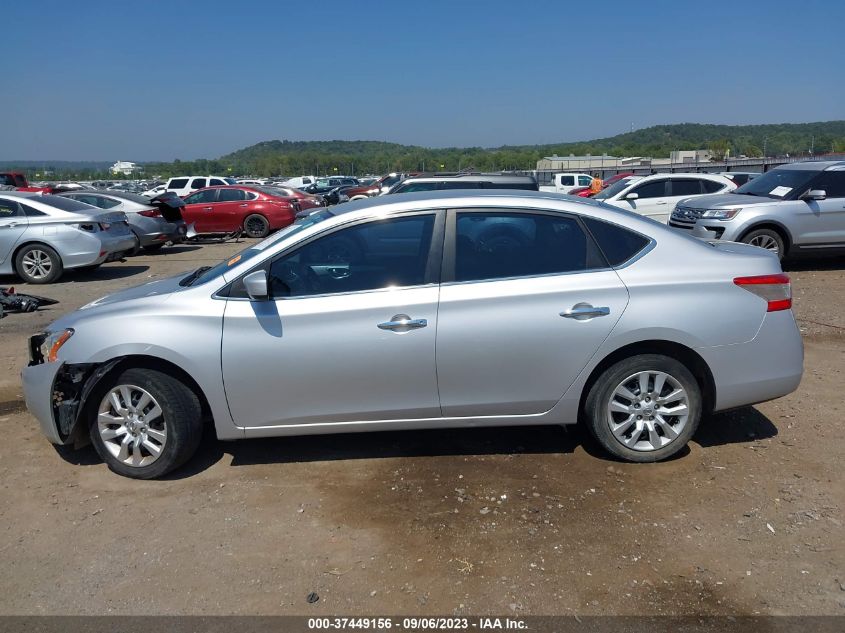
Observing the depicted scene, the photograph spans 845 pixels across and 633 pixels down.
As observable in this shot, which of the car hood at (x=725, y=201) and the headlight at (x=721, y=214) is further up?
the car hood at (x=725, y=201)

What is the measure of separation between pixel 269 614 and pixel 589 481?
80.5 inches

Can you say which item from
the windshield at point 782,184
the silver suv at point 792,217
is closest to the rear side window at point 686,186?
the windshield at point 782,184

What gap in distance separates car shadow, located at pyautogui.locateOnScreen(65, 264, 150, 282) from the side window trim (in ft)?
33.0

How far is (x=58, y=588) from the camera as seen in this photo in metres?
3.29

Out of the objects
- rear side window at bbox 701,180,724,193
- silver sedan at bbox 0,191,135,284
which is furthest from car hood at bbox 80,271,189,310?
rear side window at bbox 701,180,724,193

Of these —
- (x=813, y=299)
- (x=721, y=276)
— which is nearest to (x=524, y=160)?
(x=813, y=299)

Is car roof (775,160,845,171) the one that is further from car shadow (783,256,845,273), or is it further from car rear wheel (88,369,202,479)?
car rear wheel (88,369,202,479)

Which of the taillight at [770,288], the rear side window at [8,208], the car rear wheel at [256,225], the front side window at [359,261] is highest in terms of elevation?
the rear side window at [8,208]

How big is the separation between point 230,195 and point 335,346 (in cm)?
1685

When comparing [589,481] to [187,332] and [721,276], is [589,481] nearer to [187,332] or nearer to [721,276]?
[721,276]

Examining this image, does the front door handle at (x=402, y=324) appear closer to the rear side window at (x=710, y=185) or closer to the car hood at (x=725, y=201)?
the car hood at (x=725, y=201)

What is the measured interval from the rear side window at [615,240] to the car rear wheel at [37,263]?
10.4 meters

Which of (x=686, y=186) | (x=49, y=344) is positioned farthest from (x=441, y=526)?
(x=686, y=186)

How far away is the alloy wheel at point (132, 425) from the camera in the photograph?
13.8 ft
